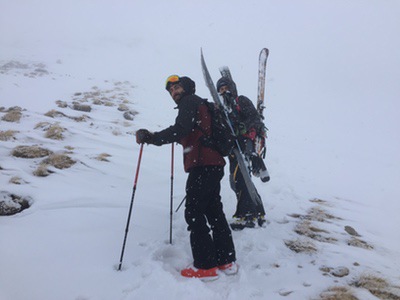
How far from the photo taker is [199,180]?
348cm

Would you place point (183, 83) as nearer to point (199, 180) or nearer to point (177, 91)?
point (177, 91)

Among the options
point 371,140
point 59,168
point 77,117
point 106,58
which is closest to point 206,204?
point 59,168

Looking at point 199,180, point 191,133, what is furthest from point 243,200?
point 191,133

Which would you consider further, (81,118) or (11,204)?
(81,118)

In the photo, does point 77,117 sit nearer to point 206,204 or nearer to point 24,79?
point 206,204

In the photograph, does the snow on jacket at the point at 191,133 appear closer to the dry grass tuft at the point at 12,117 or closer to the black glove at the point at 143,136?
the black glove at the point at 143,136

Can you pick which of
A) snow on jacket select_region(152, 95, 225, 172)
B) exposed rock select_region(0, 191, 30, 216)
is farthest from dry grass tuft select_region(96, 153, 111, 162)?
snow on jacket select_region(152, 95, 225, 172)

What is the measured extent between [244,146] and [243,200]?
3.16 feet

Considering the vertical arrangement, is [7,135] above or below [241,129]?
below

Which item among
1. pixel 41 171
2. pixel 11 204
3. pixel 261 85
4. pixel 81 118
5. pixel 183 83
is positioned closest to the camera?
pixel 183 83

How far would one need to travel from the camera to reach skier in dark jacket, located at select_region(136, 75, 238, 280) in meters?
3.34

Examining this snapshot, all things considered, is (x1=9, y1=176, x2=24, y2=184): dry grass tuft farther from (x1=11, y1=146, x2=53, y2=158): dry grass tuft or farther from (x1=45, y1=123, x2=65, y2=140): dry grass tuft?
(x1=45, y1=123, x2=65, y2=140): dry grass tuft

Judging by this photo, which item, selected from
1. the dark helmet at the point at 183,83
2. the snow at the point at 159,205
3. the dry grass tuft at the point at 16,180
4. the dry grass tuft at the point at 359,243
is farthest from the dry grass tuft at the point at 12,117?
the dry grass tuft at the point at 359,243

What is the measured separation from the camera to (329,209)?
611 cm
